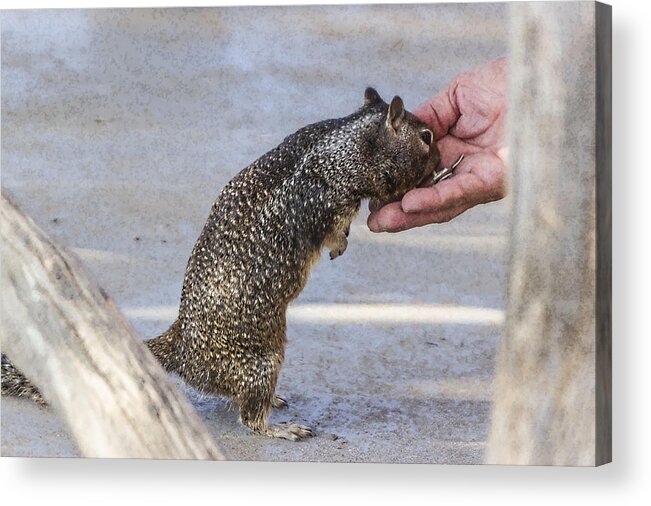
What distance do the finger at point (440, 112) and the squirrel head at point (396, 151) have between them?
42 mm

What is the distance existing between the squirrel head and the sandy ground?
9cm

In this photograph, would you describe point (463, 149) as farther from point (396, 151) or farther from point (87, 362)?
point (87, 362)

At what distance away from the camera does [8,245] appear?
17.9 ft

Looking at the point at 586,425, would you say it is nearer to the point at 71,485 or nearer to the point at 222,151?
the point at 222,151

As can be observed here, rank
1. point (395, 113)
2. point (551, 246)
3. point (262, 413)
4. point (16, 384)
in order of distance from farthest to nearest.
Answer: point (16, 384) → point (262, 413) → point (395, 113) → point (551, 246)

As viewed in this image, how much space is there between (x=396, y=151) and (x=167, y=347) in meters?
1.30

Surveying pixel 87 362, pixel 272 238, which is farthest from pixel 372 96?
pixel 87 362

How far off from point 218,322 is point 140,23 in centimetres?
135

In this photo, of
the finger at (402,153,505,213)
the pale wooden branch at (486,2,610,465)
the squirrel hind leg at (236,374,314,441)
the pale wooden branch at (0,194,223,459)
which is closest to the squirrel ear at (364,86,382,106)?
the finger at (402,153,505,213)

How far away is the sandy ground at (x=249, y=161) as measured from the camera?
17.3 feet

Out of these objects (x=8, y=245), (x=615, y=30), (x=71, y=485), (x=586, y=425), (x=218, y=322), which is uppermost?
(x=615, y=30)

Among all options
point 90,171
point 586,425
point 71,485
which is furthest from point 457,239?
point 71,485

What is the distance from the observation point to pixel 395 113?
5.24m

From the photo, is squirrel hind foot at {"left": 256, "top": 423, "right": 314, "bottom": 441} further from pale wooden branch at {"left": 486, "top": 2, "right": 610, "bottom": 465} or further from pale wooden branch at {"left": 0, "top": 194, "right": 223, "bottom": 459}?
pale wooden branch at {"left": 486, "top": 2, "right": 610, "bottom": 465}
